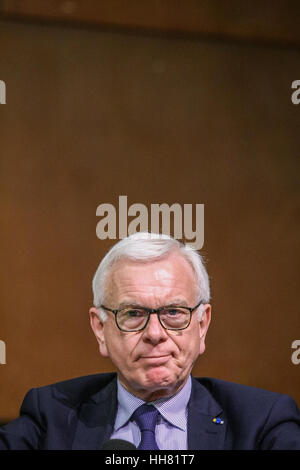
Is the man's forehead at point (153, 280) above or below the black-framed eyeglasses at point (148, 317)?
above

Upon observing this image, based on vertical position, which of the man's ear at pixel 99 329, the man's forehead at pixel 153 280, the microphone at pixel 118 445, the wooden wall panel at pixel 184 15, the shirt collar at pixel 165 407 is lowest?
the microphone at pixel 118 445

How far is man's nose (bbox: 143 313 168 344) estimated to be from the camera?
1840 mm

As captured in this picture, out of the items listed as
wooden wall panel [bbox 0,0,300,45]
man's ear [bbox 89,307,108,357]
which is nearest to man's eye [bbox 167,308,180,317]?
man's ear [bbox 89,307,108,357]

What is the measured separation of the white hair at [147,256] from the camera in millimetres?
1905

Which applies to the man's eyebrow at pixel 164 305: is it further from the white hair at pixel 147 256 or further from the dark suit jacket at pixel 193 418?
the dark suit jacket at pixel 193 418

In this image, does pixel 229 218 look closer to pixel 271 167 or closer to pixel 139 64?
pixel 271 167

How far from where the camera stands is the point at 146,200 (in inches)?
95.0

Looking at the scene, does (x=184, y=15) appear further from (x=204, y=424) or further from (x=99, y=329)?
(x=204, y=424)

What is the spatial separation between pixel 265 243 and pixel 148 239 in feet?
2.40

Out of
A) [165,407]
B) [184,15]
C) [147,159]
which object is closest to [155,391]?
[165,407]

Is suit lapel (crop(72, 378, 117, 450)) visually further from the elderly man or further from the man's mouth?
the man's mouth

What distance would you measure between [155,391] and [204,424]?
176 mm

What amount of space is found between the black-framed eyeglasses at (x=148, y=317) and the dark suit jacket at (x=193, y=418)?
0.25 metres

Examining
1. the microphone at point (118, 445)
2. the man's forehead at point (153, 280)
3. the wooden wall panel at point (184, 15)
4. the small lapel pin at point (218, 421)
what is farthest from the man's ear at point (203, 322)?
the wooden wall panel at point (184, 15)
